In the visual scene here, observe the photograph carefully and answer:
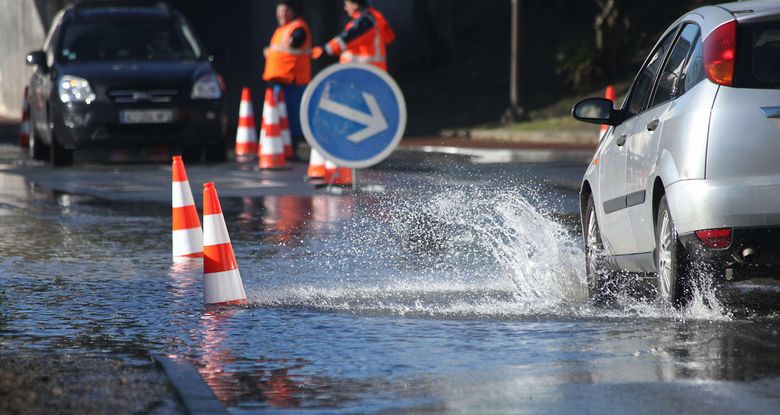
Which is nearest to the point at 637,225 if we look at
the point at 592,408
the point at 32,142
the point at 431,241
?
the point at 592,408

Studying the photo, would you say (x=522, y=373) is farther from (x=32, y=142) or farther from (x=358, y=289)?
(x=32, y=142)

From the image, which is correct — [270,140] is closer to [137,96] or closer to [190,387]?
[137,96]


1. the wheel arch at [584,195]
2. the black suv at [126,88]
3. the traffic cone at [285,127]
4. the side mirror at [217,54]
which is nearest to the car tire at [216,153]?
the black suv at [126,88]

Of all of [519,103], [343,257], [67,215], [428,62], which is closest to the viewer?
[343,257]

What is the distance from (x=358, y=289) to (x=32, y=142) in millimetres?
13945

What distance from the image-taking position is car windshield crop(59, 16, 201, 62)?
21.8 m

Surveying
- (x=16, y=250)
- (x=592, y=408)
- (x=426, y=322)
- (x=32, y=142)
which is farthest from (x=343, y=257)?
(x=32, y=142)

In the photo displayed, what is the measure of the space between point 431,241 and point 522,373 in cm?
584

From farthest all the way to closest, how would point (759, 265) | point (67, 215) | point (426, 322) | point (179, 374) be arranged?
point (67, 215), point (426, 322), point (759, 265), point (179, 374)

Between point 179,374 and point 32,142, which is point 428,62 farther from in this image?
point 179,374

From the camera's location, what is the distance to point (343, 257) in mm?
11781

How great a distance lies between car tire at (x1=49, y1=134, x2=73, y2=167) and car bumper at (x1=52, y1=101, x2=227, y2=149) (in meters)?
0.37

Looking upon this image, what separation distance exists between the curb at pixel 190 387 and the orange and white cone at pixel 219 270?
1.80 m

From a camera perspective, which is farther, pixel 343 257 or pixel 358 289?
pixel 343 257
